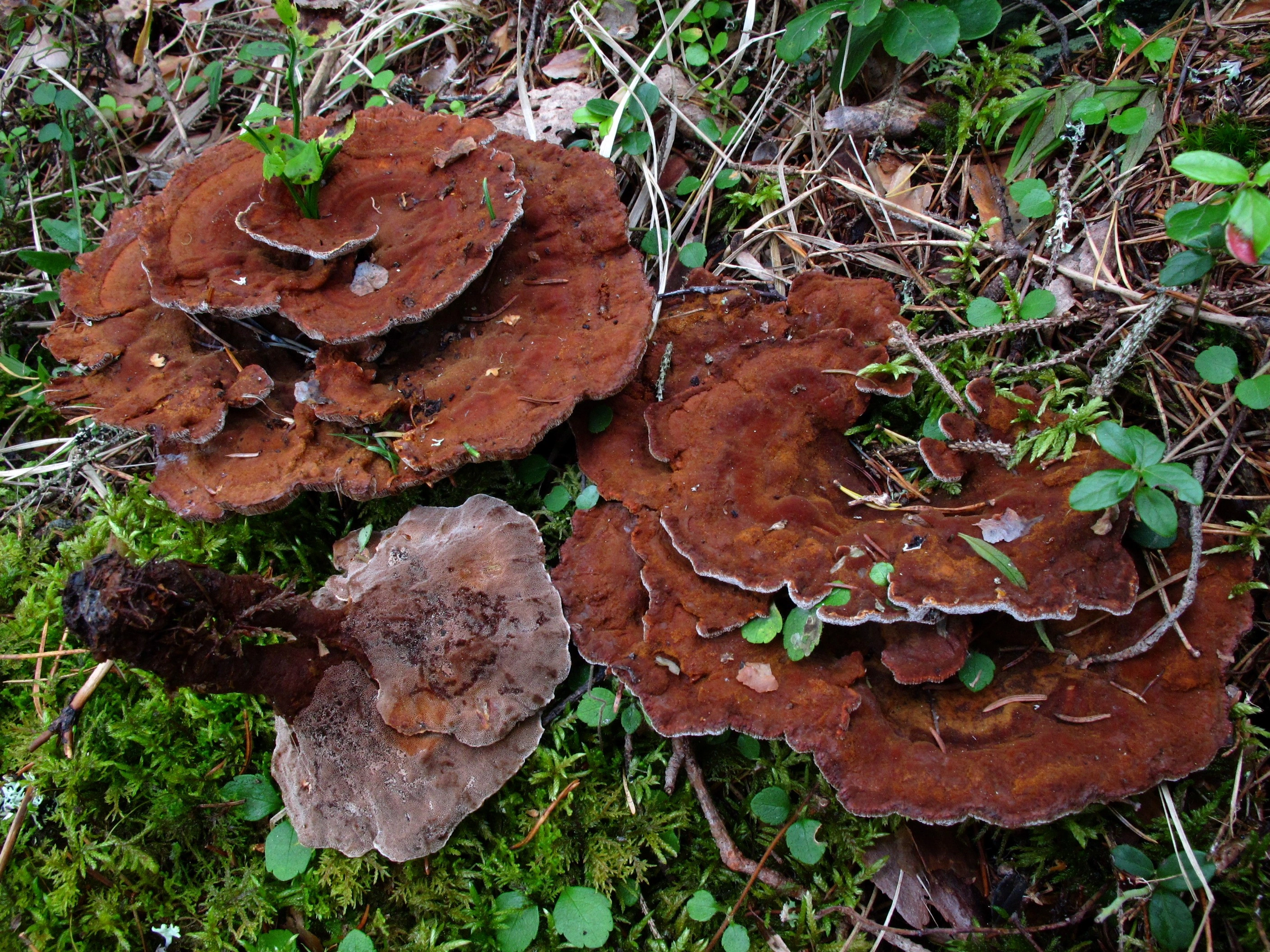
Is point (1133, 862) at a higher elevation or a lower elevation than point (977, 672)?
lower

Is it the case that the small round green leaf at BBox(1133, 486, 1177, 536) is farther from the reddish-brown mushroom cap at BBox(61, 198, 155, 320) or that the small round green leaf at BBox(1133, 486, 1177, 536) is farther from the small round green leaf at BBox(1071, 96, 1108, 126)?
the reddish-brown mushroom cap at BBox(61, 198, 155, 320)

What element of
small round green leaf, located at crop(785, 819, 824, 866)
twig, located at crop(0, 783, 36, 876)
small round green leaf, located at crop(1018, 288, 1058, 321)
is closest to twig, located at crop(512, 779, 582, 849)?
small round green leaf, located at crop(785, 819, 824, 866)

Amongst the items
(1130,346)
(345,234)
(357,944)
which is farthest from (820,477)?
(357,944)

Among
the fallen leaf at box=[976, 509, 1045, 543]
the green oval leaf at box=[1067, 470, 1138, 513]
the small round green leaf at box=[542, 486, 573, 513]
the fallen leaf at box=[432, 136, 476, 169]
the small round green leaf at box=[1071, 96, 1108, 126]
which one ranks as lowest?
the small round green leaf at box=[542, 486, 573, 513]

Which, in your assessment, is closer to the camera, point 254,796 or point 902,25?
point 254,796

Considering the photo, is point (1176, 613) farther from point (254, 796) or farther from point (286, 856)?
point (254, 796)
